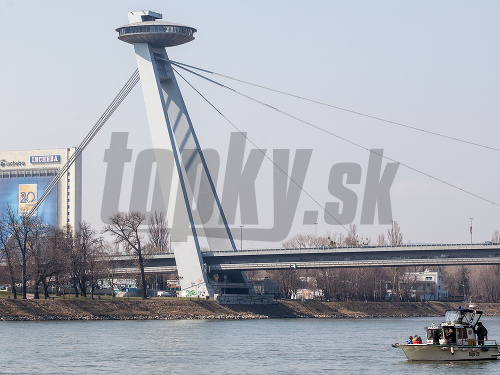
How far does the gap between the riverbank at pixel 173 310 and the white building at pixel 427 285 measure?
2196 cm

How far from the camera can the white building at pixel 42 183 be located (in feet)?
600

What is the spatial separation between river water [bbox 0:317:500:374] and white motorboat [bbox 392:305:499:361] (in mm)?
483

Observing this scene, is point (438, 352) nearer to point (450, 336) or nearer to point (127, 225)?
point (450, 336)

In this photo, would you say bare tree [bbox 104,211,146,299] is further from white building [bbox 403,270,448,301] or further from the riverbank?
white building [bbox 403,270,448,301]

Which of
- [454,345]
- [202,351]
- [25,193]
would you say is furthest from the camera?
[25,193]

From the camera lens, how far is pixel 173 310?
283 ft

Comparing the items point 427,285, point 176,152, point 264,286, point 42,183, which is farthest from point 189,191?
point 42,183

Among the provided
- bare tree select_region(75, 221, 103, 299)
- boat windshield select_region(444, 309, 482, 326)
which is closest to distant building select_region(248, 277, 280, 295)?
bare tree select_region(75, 221, 103, 299)

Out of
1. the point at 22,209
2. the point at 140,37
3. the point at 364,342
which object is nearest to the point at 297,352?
the point at 364,342

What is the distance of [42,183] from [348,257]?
10040 centimetres

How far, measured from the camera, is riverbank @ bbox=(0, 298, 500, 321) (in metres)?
77.9

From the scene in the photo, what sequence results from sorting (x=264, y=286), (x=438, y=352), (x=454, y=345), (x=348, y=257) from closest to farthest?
(x=438, y=352), (x=454, y=345), (x=348, y=257), (x=264, y=286)

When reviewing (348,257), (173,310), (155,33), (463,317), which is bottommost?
(173,310)

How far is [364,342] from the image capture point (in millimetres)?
56500
